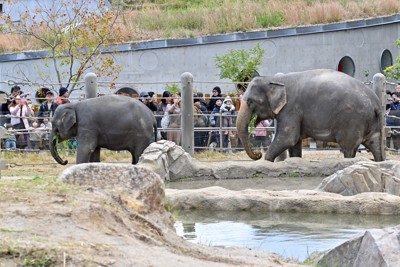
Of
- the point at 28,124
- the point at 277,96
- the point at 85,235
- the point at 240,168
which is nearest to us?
the point at 85,235

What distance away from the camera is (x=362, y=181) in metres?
11.9

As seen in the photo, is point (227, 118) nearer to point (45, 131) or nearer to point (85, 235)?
point (45, 131)

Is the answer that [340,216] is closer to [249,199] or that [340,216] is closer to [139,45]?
[249,199]

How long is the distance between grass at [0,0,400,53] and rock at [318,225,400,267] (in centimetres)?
2425

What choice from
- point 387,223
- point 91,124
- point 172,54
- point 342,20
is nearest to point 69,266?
point 387,223

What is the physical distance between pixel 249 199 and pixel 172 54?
67.9 feet

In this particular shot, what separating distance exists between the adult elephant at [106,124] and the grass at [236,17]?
1522 cm

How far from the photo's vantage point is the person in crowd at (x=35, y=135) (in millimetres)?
18531

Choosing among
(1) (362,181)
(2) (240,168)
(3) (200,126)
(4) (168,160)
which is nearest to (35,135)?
Result: (3) (200,126)

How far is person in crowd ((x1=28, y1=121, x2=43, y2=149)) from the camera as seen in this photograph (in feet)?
60.8

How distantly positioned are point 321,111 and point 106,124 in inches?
127

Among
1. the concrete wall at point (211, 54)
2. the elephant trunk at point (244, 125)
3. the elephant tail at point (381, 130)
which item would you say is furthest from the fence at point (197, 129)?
the concrete wall at point (211, 54)

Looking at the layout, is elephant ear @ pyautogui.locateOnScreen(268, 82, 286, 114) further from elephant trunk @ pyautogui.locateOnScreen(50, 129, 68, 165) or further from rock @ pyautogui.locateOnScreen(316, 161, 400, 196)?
rock @ pyautogui.locateOnScreen(316, 161, 400, 196)

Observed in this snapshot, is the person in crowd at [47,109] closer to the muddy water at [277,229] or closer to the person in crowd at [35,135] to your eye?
the person in crowd at [35,135]
